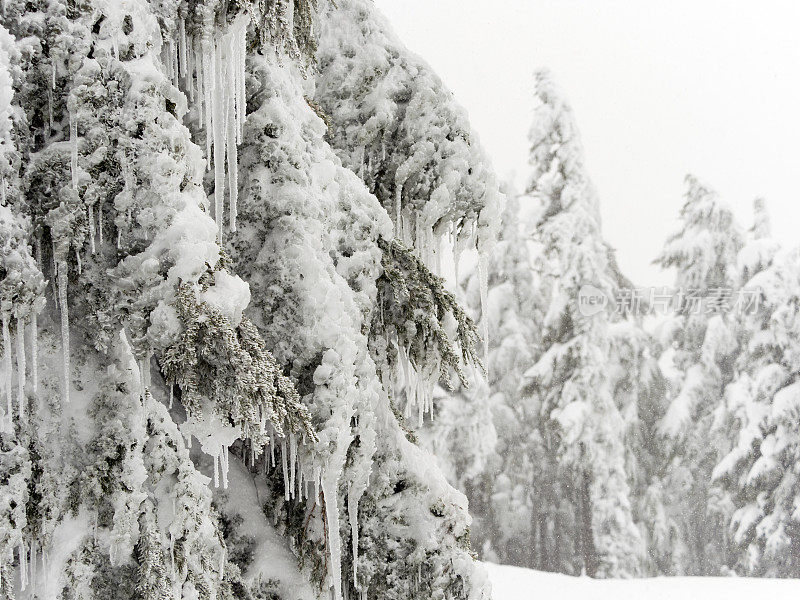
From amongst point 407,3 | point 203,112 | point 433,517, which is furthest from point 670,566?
point 407,3

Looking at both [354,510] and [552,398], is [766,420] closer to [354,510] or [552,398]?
[552,398]

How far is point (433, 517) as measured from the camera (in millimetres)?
3994

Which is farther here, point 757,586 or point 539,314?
point 539,314

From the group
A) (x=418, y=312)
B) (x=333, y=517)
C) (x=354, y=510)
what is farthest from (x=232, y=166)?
(x=354, y=510)

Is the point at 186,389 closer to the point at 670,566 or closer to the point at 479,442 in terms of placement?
the point at 479,442

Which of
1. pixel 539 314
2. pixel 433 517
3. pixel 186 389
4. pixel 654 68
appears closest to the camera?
pixel 186 389

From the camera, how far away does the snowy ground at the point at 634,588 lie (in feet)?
44.1

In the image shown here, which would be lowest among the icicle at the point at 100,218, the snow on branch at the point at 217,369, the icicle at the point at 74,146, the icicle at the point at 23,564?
the icicle at the point at 23,564

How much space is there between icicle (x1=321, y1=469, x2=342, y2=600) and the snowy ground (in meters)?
10.6

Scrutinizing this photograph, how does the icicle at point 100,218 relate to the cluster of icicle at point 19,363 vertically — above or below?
above

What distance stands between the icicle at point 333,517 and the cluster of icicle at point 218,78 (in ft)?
3.19

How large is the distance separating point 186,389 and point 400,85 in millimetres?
2420

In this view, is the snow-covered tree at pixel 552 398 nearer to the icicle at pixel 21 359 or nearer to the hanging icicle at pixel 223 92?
the hanging icicle at pixel 223 92

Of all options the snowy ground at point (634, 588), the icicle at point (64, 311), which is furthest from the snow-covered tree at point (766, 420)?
the icicle at point (64, 311)
